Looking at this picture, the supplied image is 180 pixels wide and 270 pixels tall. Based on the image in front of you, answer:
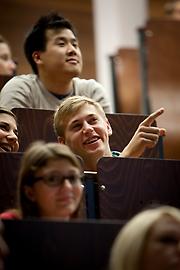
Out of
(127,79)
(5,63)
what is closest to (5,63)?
(5,63)

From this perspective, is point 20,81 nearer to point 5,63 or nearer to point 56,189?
point 5,63

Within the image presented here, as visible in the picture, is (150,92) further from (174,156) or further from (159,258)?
(159,258)

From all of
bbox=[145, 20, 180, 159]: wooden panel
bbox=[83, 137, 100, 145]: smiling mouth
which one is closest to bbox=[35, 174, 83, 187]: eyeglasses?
bbox=[83, 137, 100, 145]: smiling mouth

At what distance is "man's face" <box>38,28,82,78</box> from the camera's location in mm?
2191

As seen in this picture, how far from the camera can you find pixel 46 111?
76.0 inches

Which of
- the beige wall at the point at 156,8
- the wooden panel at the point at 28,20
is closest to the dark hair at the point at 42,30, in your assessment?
the wooden panel at the point at 28,20

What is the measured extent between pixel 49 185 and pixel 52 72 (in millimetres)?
907

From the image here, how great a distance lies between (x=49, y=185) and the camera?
4.35 ft

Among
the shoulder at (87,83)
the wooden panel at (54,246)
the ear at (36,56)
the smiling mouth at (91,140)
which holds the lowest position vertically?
the wooden panel at (54,246)

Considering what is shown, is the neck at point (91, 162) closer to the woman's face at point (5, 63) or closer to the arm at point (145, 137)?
the arm at point (145, 137)

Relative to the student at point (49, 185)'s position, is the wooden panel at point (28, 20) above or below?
above

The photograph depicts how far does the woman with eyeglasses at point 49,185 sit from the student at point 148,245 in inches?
5.9

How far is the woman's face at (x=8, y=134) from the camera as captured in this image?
5.66 ft

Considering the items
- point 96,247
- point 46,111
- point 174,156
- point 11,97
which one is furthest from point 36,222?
point 174,156
